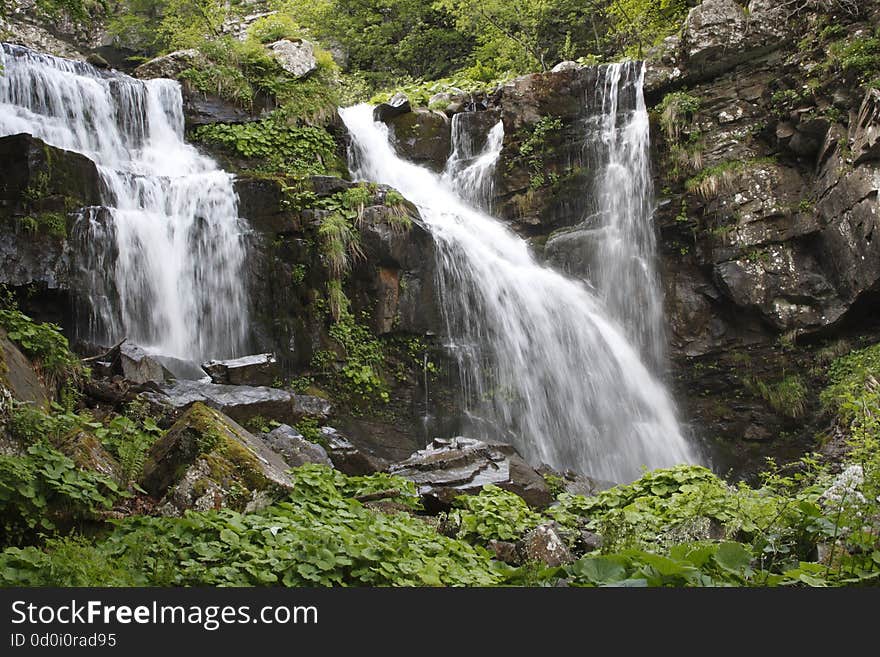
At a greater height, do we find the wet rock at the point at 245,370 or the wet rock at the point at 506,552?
the wet rock at the point at 245,370

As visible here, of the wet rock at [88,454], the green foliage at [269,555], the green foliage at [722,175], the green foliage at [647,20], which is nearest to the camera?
the green foliage at [269,555]

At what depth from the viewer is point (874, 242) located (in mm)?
Result: 11000

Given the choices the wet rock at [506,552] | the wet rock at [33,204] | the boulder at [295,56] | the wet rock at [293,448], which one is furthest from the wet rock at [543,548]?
the boulder at [295,56]

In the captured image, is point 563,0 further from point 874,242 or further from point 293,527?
point 293,527

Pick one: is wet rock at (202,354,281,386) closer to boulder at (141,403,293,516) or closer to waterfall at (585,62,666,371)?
boulder at (141,403,293,516)

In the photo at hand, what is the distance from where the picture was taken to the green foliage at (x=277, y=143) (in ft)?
45.6

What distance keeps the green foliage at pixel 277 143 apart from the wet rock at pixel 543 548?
33.3 ft

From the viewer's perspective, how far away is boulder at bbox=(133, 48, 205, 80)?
A: 14.7m

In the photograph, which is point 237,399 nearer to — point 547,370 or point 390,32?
point 547,370

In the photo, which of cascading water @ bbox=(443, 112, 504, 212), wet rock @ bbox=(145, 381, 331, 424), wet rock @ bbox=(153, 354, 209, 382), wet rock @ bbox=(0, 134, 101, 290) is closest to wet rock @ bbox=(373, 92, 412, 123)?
cascading water @ bbox=(443, 112, 504, 212)

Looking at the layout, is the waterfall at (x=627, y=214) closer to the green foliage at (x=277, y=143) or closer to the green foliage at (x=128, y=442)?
the green foliage at (x=277, y=143)

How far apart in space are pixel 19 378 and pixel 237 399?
2790 mm

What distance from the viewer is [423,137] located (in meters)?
16.2

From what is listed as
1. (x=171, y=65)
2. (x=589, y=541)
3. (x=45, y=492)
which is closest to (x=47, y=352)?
(x=45, y=492)
